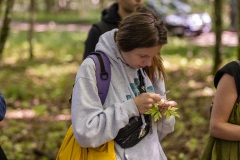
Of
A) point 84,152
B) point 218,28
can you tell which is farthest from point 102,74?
point 218,28

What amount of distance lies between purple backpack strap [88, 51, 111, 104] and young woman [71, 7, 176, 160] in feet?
0.10

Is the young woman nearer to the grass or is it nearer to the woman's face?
the woman's face

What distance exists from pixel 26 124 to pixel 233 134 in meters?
5.73

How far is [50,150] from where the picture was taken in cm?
661

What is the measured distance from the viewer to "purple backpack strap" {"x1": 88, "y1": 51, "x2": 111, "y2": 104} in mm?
2576

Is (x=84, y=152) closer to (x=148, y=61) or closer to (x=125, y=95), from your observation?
(x=125, y=95)

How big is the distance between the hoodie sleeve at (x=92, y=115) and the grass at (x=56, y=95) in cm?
381

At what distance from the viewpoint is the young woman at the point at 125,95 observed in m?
2.49

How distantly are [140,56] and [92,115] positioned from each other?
1.43 feet

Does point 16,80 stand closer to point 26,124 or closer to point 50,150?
point 26,124

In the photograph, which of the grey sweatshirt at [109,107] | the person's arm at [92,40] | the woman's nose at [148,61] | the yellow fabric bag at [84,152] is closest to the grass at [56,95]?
the person's arm at [92,40]

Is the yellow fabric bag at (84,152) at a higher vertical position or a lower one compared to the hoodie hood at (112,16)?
lower

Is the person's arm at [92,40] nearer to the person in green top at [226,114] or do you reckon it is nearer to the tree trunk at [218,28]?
the person in green top at [226,114]

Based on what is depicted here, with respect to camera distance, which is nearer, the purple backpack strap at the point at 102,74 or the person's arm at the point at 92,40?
the purple backpack strap at the point at 102,74
